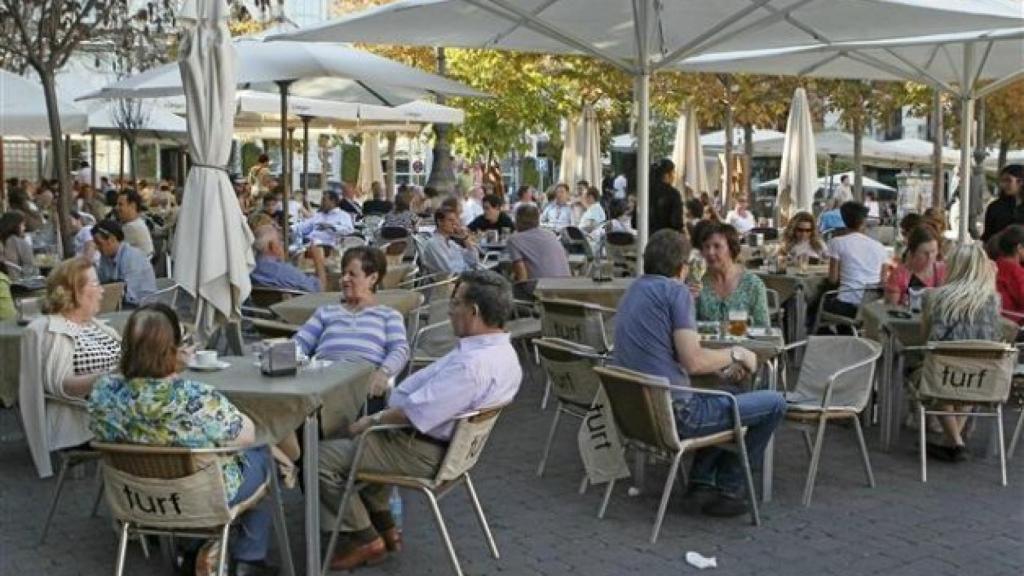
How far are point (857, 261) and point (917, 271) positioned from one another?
180cm

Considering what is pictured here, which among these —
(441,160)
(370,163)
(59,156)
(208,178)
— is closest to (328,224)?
(59,156)

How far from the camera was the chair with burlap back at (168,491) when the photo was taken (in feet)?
14.4

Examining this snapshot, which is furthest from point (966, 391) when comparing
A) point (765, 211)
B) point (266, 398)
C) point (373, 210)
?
point (765, 211)

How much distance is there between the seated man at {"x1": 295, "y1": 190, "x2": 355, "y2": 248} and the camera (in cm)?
1470

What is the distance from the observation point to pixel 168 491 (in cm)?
443

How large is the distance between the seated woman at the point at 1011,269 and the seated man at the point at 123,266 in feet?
19.5

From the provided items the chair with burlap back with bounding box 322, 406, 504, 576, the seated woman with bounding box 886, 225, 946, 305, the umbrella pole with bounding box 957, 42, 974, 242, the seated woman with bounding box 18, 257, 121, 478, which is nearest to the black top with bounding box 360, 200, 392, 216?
the umbrella pole with bounding box 957, 42, 974, 242

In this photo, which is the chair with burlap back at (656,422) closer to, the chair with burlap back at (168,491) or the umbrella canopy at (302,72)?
the chair with burlap back at (168,491)

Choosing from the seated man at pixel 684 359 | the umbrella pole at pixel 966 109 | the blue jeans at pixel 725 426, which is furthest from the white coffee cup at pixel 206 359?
the umbrella pole at pixel 966 109

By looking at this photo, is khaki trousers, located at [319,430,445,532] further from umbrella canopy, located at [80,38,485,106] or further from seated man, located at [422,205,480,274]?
umbrella canopy, located at [80,38,485,106]

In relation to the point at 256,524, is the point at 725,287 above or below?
above

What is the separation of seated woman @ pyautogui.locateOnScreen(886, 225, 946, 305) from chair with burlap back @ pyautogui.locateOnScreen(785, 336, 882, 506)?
161 cm

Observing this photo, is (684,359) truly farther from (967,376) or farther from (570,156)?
(570,156)

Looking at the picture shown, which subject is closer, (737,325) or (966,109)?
(737,325)
